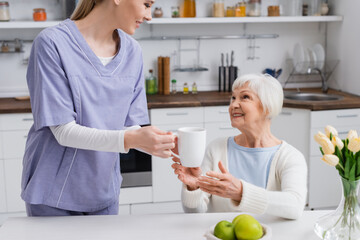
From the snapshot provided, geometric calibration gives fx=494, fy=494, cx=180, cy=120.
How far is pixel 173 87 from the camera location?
13.3 ft

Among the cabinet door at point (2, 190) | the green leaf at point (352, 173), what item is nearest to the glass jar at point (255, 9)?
the cabinet door at point (2, 190)

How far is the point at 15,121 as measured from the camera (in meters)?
3.38

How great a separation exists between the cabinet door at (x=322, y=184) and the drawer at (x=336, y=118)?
258 mm

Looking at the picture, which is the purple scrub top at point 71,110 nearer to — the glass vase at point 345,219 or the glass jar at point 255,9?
the glass vase at point 345,219

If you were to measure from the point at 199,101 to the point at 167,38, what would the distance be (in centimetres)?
75

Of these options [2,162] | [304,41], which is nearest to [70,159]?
[2,162]

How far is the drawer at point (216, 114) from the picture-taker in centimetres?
358

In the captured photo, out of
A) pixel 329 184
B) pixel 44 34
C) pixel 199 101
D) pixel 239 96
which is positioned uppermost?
pixel 44 34

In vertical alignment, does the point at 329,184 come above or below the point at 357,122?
below

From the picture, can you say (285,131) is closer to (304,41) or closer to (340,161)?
(304,41)

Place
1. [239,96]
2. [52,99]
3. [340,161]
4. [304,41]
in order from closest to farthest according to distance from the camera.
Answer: [340,161] → [52,99] → [239,96] → [304,41]

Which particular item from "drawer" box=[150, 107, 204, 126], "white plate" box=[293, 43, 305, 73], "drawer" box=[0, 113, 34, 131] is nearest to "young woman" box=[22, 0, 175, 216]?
"drawer" box=[150, 107, 204, 126]

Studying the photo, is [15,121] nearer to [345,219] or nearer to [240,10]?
[240,10]

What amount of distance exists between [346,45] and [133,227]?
2982mm
